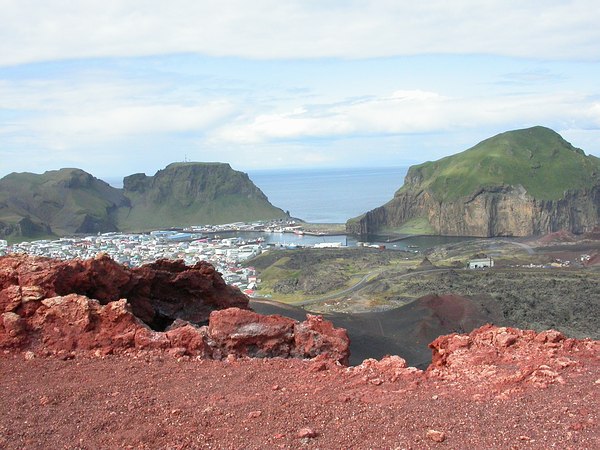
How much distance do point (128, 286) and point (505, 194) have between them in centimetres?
14843

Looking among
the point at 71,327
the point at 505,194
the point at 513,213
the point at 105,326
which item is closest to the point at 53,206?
the point at 505,194

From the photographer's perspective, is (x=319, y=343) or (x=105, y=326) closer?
(x=105, y=326)

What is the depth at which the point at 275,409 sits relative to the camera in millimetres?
11273

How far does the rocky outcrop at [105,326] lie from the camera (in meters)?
14.8

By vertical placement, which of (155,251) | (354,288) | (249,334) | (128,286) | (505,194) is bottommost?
(354,288)

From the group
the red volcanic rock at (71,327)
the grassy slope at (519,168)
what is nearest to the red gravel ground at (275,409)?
the red volcanic rock at (71,327)

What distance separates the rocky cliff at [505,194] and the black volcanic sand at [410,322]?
110174 mm

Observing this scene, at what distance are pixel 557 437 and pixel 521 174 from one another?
162 metres

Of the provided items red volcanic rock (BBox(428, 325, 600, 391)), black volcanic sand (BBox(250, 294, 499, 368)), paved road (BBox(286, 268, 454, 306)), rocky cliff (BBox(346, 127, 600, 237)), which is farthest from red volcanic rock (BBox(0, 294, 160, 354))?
rocky cliff (BBox(346, 127, 600, 237))

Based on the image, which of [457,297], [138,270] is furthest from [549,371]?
[457,297]

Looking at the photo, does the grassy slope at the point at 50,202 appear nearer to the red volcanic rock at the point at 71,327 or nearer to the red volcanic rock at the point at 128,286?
the red volcanic rock at the point at 128,286

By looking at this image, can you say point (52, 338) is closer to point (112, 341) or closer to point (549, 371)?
point (112, 341)

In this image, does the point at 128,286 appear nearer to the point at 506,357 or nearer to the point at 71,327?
the point at 71,327

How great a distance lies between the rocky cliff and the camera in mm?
155500
